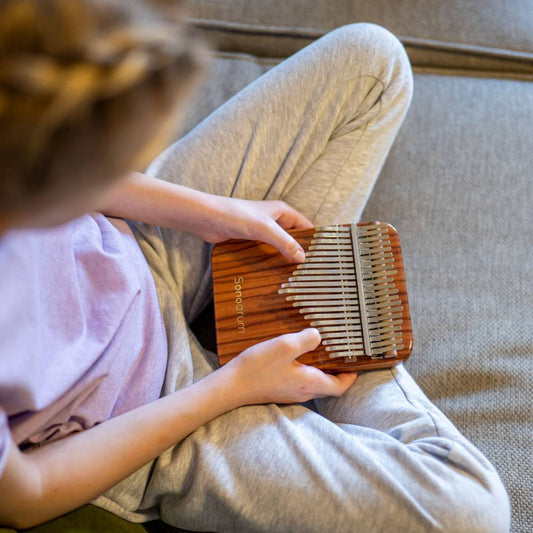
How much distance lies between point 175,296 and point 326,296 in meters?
0.23

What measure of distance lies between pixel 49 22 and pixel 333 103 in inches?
23.8

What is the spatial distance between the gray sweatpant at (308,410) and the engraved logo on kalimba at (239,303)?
0.26 ft

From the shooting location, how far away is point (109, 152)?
0.36m

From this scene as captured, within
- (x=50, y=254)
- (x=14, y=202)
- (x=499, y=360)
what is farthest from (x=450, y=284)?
(x=14, y=202)

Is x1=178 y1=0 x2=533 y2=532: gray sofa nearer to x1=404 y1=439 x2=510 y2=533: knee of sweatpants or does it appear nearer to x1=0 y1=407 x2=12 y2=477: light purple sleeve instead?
x1=404 y1=439 x2=510 y2=533: knee of sweatpants

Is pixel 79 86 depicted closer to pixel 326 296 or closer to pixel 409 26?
pixel 326 296

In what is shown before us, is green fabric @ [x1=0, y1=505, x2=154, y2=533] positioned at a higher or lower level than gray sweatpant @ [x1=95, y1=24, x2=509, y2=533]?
lower

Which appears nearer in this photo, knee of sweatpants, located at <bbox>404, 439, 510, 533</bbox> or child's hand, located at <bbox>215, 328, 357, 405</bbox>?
knee of sweatpants, located at <bbox>404, 439, 510, 533</bbox>

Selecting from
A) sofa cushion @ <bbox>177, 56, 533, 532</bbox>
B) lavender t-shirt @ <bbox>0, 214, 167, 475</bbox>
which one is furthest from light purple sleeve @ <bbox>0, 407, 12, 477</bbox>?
sofa cushion @ <bbox>177, 56, 533, 532</bbox>

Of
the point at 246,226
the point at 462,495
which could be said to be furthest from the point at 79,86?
the point at 462,495

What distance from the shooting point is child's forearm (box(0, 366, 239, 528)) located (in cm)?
60

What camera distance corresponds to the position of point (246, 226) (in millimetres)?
810

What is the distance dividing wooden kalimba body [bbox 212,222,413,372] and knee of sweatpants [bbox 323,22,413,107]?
24 cm

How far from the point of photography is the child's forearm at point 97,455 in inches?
23.7
